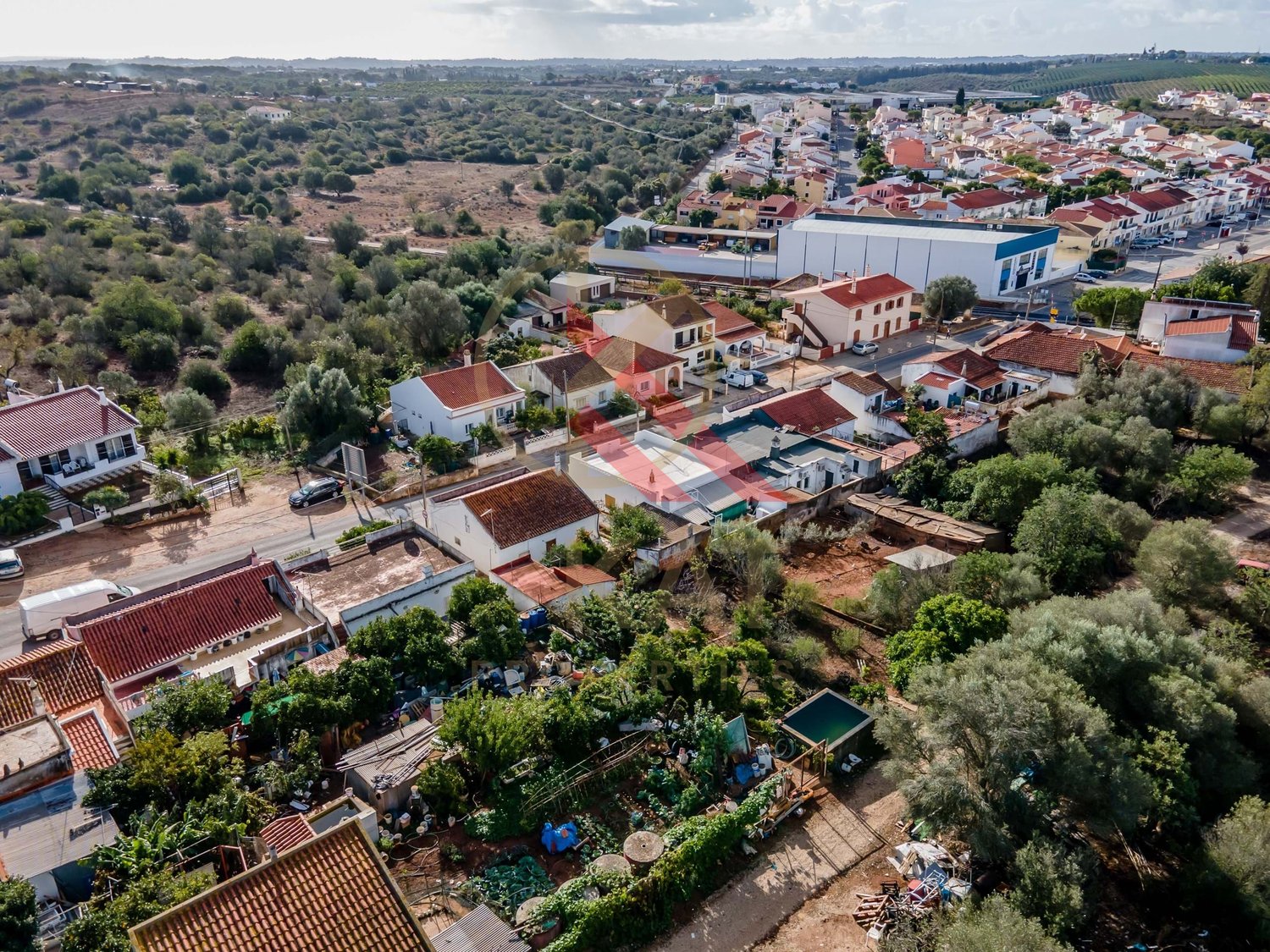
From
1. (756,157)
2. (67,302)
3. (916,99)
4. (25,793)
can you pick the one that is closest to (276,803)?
(25,793)

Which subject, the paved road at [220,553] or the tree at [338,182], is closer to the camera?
the paved road at [220,553]

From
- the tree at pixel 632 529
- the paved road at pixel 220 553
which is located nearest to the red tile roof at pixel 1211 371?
the tree at pixel 632 529

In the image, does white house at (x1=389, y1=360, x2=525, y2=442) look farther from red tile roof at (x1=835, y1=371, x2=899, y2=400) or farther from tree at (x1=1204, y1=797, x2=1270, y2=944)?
tree at (x1=1204, y1=797, x2=1270, y2=944)

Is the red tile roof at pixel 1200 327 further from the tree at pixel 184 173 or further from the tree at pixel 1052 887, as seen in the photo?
the tree at pixel 184 173

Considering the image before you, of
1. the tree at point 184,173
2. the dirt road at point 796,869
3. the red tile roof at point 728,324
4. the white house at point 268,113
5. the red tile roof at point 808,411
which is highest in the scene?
the white house at point 268,113

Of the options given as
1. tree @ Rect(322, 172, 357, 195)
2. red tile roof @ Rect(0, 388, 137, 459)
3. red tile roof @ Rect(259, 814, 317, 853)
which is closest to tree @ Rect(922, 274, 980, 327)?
red tile roof @ Rect(0, 388, 137, 459)

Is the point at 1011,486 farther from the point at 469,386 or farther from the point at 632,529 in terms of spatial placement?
the point at 469,386

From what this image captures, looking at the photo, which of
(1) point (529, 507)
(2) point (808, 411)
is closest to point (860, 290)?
(2) point (808, 411)
